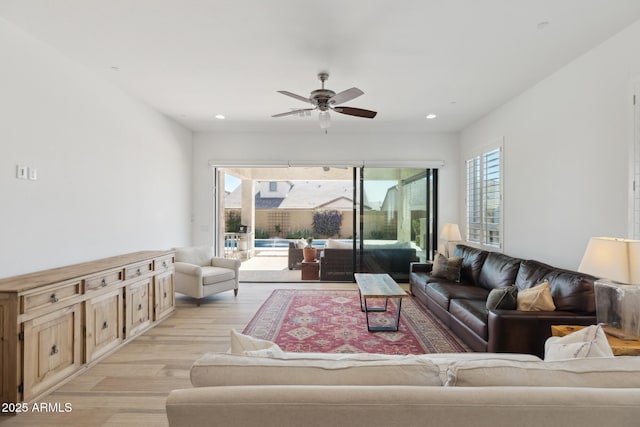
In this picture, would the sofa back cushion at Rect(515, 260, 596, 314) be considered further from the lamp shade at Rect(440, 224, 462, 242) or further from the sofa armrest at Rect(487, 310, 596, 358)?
the lamp shade at Rect(440, 224, 462, 242)

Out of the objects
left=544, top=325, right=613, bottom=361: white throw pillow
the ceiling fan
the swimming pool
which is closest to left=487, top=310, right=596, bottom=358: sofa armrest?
left=544, top=325, right=613, bottom=361: white throw pillow

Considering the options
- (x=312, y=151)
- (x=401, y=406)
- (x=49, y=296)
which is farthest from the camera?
(x=312, y=151)

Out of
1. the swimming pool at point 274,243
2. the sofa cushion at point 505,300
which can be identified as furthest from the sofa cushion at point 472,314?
the swimming pool at point 274,243

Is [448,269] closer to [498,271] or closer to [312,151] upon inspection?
[498,271]

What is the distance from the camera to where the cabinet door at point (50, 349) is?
7.09 ft

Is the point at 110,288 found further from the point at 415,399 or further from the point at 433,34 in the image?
the point at 433,34

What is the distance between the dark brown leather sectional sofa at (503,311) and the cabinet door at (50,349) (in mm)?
3545

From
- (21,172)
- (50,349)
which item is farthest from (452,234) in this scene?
(21,172)

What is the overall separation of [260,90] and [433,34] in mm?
2135

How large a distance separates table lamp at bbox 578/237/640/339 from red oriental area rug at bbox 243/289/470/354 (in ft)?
4.17

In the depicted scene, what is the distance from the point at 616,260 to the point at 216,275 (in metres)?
4.47

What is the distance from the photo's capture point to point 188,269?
14.7 feet

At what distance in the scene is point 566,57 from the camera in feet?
9.80

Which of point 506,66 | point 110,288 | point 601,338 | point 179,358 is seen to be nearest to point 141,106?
point 110,288
